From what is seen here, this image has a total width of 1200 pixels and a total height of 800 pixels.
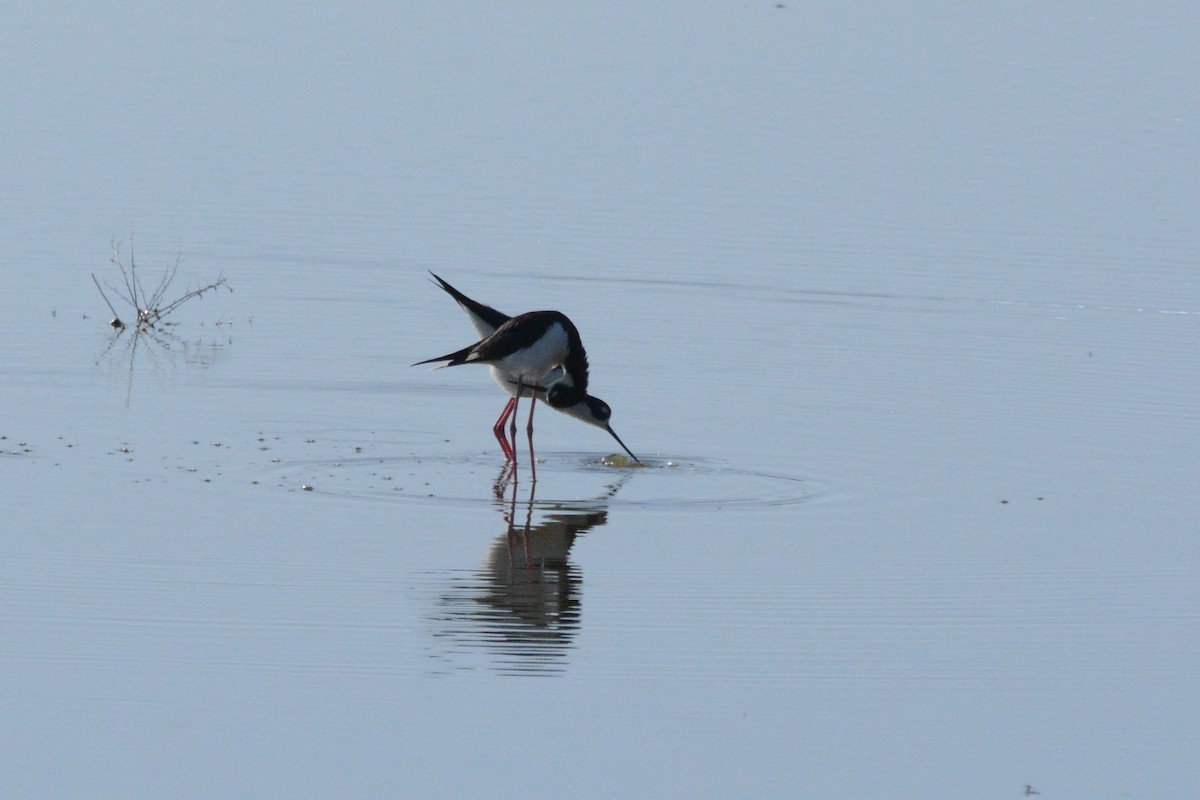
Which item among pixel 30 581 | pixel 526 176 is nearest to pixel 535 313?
pixel 30 581

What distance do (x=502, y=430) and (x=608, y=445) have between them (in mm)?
622

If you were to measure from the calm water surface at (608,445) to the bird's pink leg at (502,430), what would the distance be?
0.28 m

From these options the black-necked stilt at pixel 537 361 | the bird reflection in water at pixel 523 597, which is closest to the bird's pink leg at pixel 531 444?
the black-necked stilt at pixel 537 361

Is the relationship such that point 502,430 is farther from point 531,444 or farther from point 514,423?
point 531,444

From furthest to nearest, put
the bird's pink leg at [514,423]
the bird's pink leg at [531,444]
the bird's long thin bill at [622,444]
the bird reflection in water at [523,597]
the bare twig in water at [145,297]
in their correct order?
1. the bare twig in water at [145,297]
2. the bird's pink leg at [514,423]
3. the bird's long thin bill at [622,444]
4. the bird's pink leg at [531,444]
5. the bird reflection in water at [523,597]

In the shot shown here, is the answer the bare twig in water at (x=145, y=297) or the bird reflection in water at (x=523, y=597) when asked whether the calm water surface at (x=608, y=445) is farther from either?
the bare twig in water at (x=145, y=297)

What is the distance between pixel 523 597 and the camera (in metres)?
8.43

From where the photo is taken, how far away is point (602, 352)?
13.8 m

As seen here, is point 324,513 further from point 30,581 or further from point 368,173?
point 368,173

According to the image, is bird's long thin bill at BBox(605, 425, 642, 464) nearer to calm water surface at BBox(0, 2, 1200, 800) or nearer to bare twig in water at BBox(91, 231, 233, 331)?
calm water surface at BBox(0, 2, 1200, 800)

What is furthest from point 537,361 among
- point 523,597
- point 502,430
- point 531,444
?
point 523,597

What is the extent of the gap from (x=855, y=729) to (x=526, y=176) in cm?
1304

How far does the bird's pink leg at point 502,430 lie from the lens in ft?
36.9

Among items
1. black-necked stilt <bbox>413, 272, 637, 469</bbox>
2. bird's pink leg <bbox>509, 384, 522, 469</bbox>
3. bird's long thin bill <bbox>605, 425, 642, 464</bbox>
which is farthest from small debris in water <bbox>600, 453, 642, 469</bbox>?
bird's pink leg <bbox>509, 384, 522, 469</bbox>
